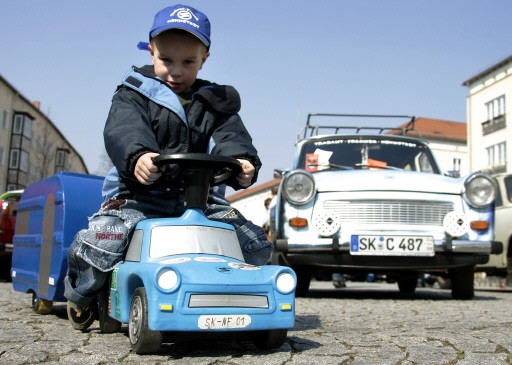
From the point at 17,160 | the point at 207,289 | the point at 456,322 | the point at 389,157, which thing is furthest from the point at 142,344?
the point at 17,160

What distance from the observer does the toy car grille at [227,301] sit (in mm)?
2488

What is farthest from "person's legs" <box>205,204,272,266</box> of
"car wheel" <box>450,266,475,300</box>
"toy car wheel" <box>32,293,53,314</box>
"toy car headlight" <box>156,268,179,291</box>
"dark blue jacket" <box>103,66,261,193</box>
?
"car wheel" <box>450,266,475,300</box>

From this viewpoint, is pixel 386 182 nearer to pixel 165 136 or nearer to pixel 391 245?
pixel 391 245

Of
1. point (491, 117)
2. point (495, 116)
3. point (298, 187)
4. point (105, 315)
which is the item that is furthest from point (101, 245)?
point (491, 117)

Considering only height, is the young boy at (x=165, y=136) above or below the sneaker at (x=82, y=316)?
Answer: above

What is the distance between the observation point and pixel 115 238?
300 centimetres

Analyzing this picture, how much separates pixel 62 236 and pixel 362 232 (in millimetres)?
2897

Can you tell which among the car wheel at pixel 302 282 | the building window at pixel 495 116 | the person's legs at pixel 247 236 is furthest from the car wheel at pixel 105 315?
the building window at pixel 495 116

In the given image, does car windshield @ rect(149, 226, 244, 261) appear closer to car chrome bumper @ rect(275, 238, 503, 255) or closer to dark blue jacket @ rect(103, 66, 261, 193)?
dark blue jacket @ rect(103, 66, 261, 193)

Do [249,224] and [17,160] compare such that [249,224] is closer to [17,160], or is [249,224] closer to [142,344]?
[142,344]

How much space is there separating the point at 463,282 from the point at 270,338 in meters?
4.34

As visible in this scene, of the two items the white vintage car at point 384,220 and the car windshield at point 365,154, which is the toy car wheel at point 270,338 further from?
the car windshield at point 365,154

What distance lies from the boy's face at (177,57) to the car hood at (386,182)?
2975 mm

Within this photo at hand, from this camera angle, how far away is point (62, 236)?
3.82 meters
